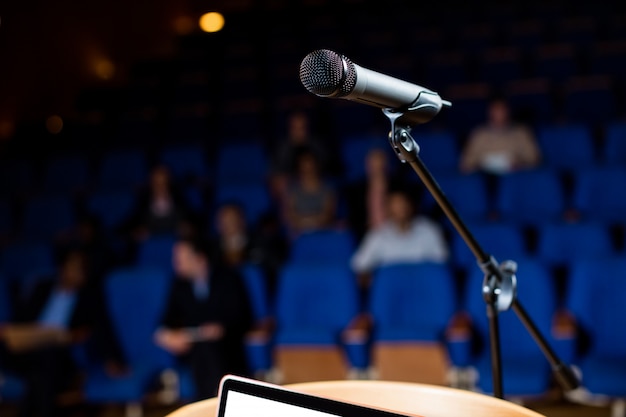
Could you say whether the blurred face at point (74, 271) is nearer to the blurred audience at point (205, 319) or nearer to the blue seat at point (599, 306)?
the blurred audience at point (205, 319)

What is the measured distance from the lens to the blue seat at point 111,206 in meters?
2.51

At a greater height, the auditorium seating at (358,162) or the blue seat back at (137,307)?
the auditorium seating at (358,162)

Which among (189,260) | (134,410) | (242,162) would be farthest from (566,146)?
(134,410)

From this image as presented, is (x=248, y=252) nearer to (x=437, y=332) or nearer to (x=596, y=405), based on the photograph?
(x=437, y=332)

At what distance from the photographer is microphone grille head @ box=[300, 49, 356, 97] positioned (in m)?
0.46

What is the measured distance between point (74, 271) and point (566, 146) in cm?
149

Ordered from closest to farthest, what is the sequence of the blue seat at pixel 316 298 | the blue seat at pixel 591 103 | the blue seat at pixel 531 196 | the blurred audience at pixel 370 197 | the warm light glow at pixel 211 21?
1. the blue seat at pixel 316 298
2. the blue seat at pixel 531 196
3. the blurred audience at pixel 370 197
4. the blue seat at pixel 591 103
5. the warm light glow at pixel 211 21

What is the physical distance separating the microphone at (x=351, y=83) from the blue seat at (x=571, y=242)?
4.46ft

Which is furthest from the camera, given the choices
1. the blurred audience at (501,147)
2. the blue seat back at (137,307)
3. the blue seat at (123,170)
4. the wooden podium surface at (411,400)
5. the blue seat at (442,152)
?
the blue seat at (123,170)

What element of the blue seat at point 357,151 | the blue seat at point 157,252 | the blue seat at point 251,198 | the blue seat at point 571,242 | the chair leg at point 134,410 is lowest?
the chair leg at point 134,410

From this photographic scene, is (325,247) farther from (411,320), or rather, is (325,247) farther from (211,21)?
(211,21)

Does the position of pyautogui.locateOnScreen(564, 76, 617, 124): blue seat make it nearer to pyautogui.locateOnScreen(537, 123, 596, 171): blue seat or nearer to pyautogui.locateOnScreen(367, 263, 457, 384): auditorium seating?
pyautogui.locateOnScreen(537, 123, 596, 171): blue seat

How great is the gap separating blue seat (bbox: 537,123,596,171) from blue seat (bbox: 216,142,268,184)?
927 mm

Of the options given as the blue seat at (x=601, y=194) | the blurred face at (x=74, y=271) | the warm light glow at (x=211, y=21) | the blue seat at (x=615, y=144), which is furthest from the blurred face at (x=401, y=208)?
the warm light glow at (x=211, y=21)
